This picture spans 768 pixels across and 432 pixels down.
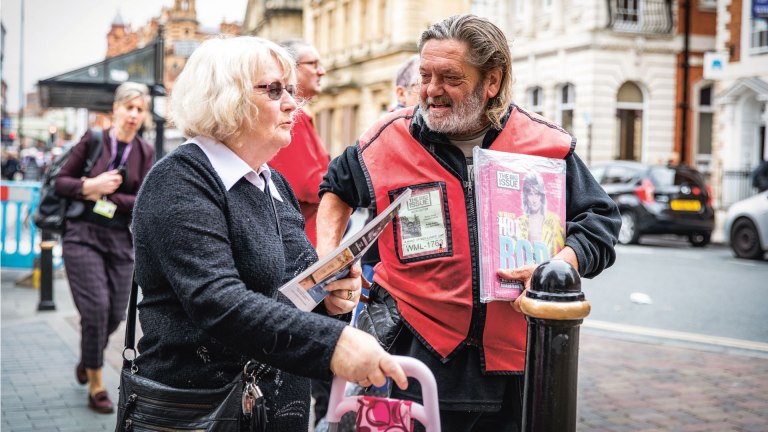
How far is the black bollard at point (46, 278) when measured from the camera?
29.0 feet

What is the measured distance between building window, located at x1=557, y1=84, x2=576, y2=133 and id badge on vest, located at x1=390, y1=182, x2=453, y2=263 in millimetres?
27583

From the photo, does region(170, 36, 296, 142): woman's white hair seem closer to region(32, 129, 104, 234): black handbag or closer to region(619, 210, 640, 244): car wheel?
region(32, 129, 104, 234): black handbag

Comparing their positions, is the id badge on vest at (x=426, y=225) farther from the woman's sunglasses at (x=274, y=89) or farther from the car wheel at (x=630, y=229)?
the car wheel at (x=630, y=229)

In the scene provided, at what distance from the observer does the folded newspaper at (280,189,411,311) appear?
2.05 metres

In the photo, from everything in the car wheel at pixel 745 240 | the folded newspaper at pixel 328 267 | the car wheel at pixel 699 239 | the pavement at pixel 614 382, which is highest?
the folded newspaper at pixel 328 267

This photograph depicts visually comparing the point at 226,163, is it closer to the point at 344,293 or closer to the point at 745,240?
the point at 344,293

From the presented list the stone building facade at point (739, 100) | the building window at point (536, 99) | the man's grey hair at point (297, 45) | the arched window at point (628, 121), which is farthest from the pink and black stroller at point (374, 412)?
the building window at point (536, 99)

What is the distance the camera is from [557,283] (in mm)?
2348

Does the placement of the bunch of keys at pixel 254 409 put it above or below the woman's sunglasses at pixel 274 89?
below

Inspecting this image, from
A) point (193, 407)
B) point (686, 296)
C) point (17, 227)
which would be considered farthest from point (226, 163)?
point (17, 227)

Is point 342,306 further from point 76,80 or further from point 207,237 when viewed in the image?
point 76,80

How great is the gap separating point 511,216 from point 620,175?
647 inches

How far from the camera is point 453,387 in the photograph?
288cm

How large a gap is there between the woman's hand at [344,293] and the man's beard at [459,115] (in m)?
0.70
